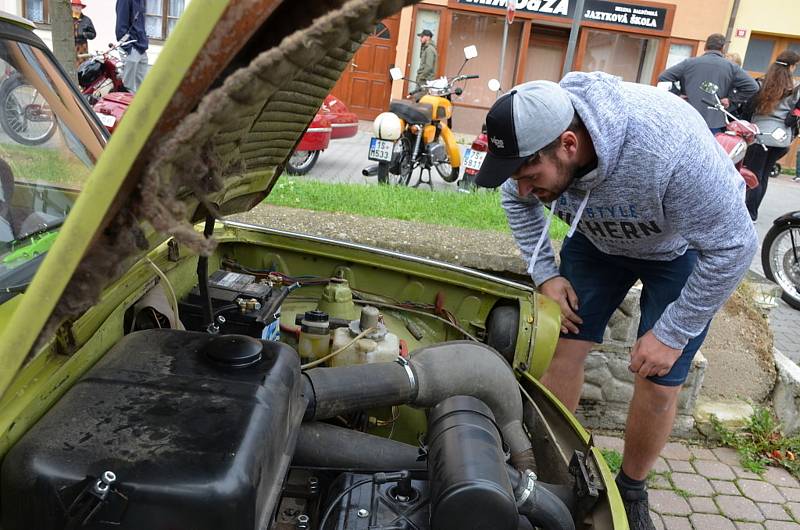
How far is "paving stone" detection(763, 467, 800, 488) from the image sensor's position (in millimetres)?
3445

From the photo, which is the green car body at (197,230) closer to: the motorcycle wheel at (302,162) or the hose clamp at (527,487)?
the hose clamp at (527,487)

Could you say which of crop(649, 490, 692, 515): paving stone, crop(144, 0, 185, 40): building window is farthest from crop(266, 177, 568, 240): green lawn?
crop(144, 0, 185, 40): building window

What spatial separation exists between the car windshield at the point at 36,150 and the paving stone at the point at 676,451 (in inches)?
129

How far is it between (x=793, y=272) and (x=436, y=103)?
4.63 m

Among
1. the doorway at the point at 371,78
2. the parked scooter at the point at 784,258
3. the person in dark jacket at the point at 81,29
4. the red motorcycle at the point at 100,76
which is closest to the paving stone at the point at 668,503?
the parked scooter at the point at 784,258

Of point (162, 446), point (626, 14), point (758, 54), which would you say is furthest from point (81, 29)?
point (758, 54)

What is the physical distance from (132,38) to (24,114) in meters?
8.29

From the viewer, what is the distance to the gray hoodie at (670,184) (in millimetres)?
2230

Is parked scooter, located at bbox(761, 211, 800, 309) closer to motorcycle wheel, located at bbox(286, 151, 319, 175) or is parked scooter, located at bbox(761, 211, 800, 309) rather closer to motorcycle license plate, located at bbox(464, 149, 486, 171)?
motorcycle license plate, located at bbox(464, 149, 486, 171)

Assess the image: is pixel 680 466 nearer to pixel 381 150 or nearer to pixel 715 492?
pixel 715 492

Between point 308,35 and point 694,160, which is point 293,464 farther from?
point 694,160

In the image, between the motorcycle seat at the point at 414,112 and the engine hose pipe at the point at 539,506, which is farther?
the motorcycle seat at the point at 414,112

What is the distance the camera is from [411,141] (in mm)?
8445

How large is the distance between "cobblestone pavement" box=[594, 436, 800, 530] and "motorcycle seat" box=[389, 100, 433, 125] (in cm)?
545
